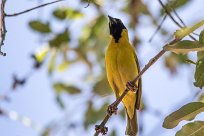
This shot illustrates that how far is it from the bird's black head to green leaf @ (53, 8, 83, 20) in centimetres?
30

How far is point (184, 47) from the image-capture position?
1.88 metres

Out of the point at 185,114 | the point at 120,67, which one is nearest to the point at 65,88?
the point at 120,67

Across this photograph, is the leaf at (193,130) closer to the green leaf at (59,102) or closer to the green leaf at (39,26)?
the green leaf at (39,26)

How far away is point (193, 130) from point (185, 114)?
0.08 m

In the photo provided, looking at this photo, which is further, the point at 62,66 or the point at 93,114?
the point at 62,66

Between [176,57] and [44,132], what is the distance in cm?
152

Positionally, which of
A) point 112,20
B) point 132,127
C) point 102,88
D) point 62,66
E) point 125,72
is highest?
point 62,66

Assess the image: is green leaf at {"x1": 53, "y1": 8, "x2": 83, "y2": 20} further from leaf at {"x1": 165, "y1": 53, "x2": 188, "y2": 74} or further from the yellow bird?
leaf at {"x1": 165, "y1": 53, "x2": 188, "y2": 74}

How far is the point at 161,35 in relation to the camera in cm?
502

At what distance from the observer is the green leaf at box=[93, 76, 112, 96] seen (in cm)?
459

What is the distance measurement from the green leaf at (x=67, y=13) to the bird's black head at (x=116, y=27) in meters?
0.30

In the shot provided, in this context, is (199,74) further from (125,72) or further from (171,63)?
Answer: (171,63)

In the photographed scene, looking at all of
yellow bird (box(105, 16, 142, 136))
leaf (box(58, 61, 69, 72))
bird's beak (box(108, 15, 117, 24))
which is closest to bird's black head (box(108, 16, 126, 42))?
bird's beak (box(108, 15, 117, 24))

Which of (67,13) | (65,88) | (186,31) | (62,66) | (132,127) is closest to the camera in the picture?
(186,31)
